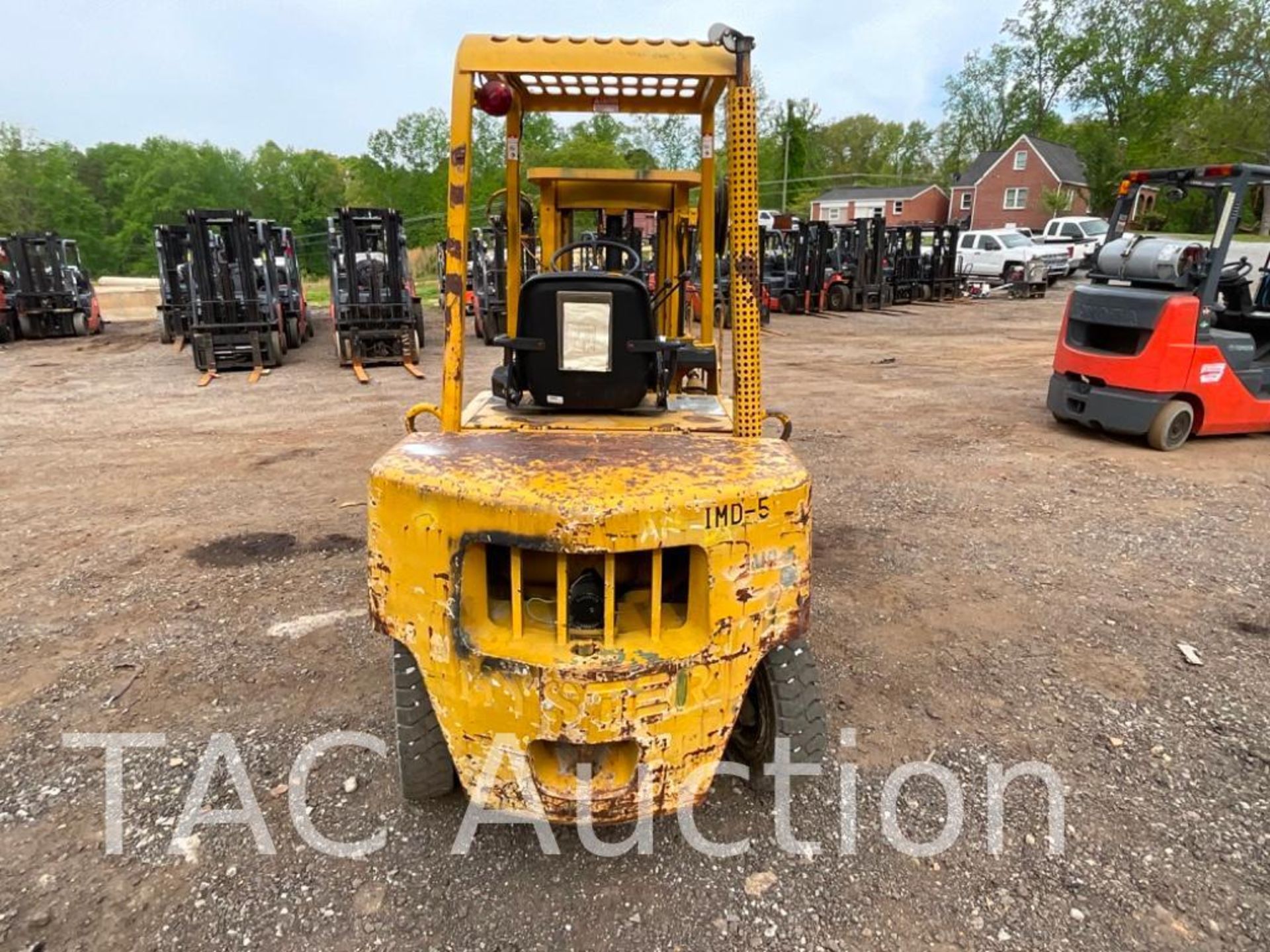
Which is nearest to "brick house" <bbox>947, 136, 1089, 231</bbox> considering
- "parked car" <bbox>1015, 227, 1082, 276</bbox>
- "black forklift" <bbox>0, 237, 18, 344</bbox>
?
"parked car" <bbox>1015, 227, 1082, 276</bbox>

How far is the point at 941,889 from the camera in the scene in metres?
2.49

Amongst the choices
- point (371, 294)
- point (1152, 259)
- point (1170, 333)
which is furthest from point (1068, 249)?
point (371, 294)

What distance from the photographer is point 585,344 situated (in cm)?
Result: 292

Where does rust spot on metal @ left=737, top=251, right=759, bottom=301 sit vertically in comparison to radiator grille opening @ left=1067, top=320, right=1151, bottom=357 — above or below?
above

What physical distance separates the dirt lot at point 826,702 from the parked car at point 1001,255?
69.6ft

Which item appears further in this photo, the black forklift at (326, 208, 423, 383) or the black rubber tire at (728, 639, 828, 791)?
the black forklift at (326, 208, 423, 383)

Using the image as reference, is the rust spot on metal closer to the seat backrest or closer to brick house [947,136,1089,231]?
the seat backrest

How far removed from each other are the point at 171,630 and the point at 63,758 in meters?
1.09

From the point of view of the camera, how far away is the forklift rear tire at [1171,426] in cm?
738

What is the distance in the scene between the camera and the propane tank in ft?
23.6

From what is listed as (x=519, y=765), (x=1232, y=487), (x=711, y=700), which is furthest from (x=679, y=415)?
(x=1232, y=487)

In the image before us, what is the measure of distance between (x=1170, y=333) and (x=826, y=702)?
5.81m

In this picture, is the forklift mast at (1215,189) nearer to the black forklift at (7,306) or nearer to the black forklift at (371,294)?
the black forklift at (371,294)

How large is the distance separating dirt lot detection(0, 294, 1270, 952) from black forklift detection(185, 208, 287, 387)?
5.85 m
